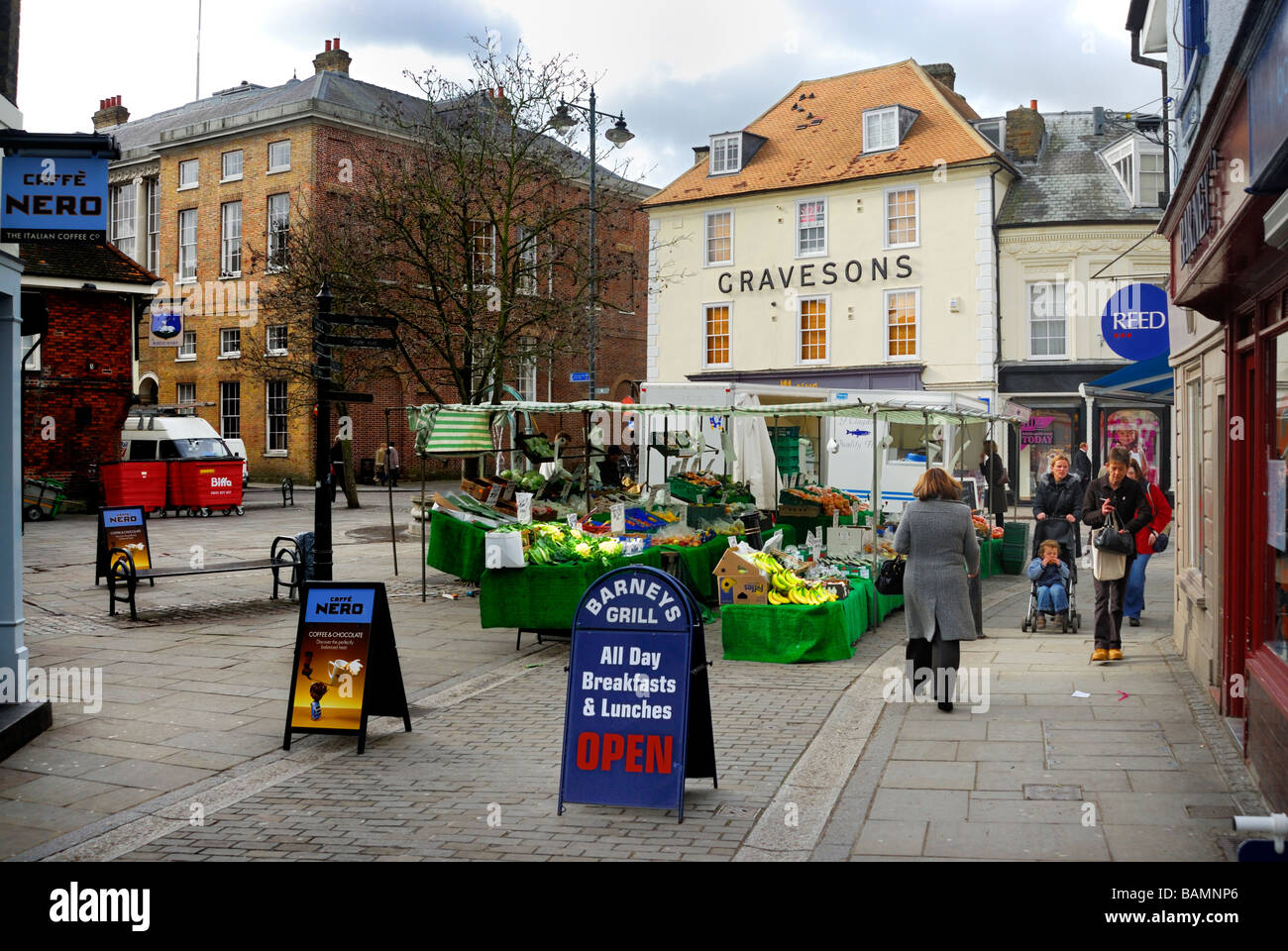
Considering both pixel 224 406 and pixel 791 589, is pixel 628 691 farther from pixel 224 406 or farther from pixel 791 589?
pixel 224 406

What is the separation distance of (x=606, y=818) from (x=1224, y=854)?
9.47 feet

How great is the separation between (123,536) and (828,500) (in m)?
9.37

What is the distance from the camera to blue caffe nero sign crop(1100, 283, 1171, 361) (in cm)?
1002

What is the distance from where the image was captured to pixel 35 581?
50.9 ft

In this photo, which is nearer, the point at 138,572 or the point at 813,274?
the point at 138,572

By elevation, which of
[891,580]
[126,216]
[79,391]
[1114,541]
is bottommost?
[891,580]

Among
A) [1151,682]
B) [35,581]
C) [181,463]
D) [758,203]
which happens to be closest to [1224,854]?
[1151,682]

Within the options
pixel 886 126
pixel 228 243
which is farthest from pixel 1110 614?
pixel 228 243

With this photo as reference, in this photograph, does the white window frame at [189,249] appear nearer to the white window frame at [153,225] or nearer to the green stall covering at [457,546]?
the white window frame at [153,225]

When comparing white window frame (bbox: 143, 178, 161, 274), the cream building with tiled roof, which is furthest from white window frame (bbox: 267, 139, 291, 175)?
the cream building with tiled roof

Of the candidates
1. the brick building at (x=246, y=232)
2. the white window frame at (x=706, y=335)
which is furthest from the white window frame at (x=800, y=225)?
the brick building at (x=246, y=232)

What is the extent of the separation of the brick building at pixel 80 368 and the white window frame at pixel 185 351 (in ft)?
38.6

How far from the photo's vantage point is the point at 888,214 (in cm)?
3303

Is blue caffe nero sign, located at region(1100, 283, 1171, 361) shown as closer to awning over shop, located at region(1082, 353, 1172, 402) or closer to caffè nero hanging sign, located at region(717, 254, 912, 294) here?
awning over shop, located at region(1082, 353, 1172, 402)
